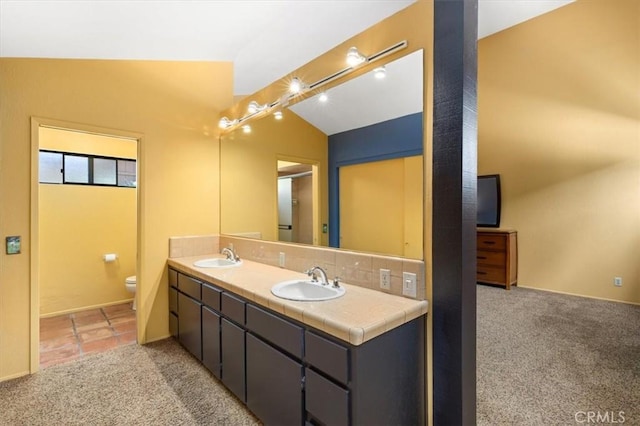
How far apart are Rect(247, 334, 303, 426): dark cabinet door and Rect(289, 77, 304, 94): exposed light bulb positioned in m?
1.93

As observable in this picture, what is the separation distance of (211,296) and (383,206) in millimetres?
1473

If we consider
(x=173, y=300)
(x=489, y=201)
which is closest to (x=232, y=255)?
(x=173, y=300)

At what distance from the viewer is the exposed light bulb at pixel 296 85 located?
2.50m

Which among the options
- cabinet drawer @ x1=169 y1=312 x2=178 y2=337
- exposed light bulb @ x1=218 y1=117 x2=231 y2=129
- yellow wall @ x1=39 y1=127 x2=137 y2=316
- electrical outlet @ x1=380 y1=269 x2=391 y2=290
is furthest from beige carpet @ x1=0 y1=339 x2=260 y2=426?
exposed light bulb @ x1=218 y1=117 x2=231 y2=129

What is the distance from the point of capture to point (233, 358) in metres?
2.10

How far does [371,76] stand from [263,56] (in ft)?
4.48

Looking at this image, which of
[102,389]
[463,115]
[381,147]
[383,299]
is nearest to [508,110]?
[381,147]

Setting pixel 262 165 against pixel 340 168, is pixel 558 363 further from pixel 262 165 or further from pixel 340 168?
pixel 262 165

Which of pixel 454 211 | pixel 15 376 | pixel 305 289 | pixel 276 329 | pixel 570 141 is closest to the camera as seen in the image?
pixel 454 211

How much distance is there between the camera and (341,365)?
1.32 metres

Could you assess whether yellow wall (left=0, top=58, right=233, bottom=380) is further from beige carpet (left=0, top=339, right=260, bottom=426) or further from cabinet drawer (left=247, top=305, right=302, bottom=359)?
cabinet drawer (left=247, top=305, right=302, bottom=359)

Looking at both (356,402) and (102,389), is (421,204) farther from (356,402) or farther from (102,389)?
(102,389)

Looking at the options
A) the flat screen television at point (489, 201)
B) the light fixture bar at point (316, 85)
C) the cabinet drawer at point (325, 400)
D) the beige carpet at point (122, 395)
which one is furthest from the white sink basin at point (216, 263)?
the flat screen television at point (489, 201)

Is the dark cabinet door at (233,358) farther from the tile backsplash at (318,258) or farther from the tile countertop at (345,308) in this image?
the tile backsplash at (318,258)
